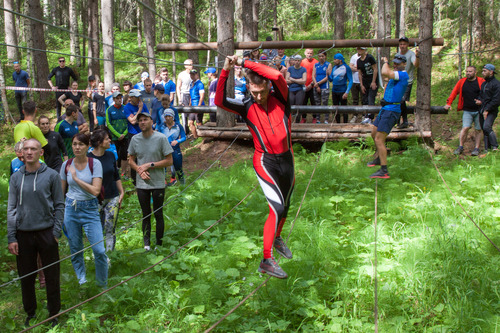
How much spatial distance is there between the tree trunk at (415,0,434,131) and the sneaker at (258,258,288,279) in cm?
712

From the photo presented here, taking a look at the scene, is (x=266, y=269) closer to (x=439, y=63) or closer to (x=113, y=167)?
(x=113, y=167)

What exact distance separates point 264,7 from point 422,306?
29295mm

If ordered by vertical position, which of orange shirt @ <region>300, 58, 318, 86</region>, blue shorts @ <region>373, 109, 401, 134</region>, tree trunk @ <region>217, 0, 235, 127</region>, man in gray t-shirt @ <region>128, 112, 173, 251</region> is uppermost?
tree trunk @ <region>217, 0, 235, 127</region>

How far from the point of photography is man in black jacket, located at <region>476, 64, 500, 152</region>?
1081cm

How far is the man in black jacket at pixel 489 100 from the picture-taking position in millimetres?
10812

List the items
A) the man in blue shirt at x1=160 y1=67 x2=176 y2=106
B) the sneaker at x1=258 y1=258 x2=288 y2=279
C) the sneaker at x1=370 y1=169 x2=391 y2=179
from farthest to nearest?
the man in blue shirt at x1=160 y1=67 x2=176 y2=106, the sneaker at x1=370 y1=169 x2=391 y2=179, the sneaker at x1=258 y1=258 x2=288 y2=279

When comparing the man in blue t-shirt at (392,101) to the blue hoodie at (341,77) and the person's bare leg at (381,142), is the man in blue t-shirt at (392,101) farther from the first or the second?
the blue hoodie at (341,77)

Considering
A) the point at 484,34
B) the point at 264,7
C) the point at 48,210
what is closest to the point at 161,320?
the point at 48,210

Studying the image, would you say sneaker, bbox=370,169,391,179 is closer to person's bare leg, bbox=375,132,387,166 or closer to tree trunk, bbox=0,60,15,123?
person's bare leg, bbox=375,132,387,166

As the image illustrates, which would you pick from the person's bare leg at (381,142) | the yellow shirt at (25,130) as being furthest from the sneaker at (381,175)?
the yellow shirt at (25,130)

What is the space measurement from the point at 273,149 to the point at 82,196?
2409mm

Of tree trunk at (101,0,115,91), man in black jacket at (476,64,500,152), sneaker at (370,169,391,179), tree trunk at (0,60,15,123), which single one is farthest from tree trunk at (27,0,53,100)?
man in black jacket at (476,64,500,152)

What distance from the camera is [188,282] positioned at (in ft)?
20.5

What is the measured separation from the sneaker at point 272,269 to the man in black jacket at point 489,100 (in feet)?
25.6
